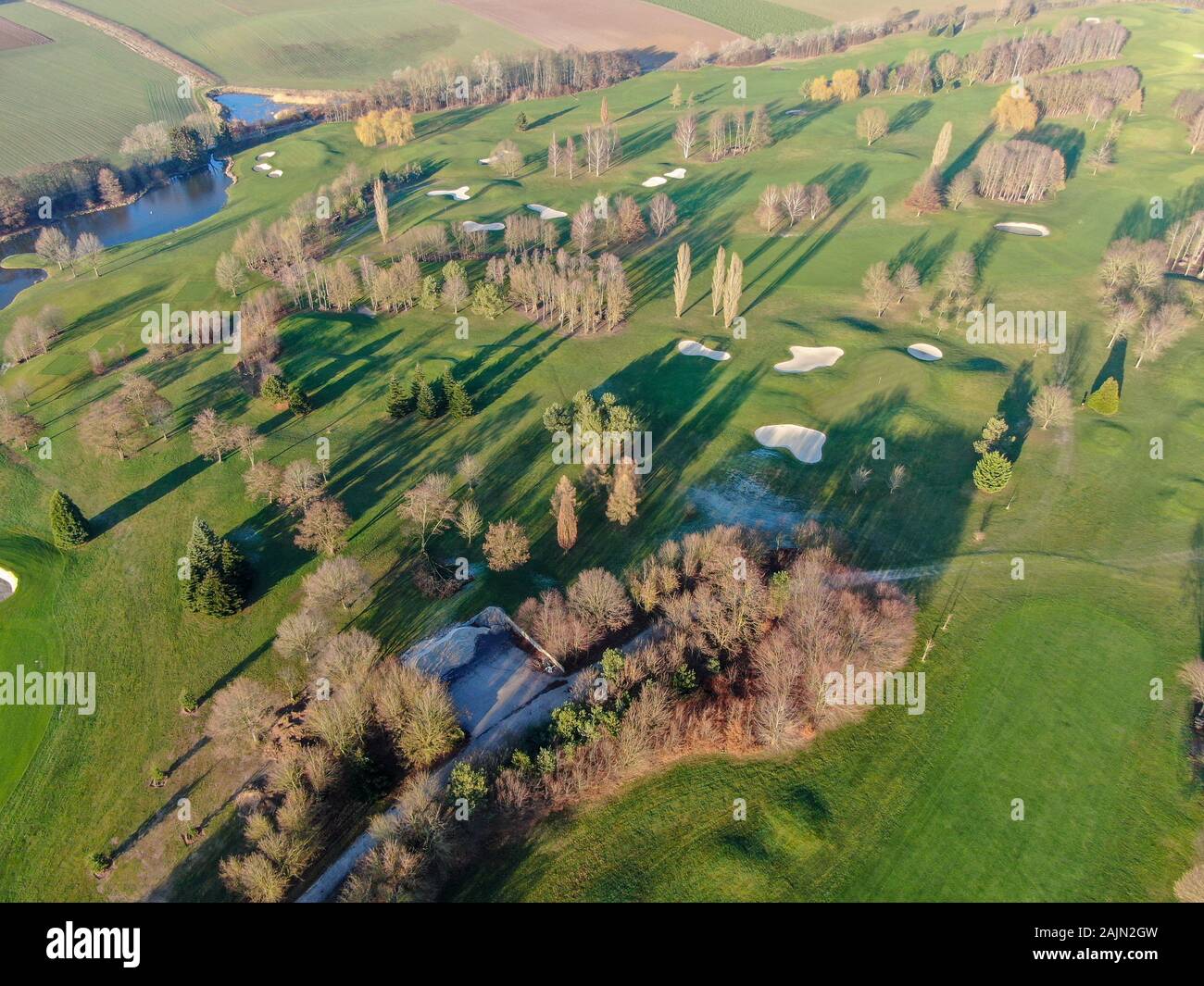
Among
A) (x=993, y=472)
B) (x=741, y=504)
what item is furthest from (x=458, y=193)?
(x=993, y=472)

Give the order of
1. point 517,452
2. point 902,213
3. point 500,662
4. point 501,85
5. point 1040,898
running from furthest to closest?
point 501,85, point 902,213, point 517,452, point 500,662, point 1040,898

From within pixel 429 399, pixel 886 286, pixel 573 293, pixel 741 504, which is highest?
pixel 886 286

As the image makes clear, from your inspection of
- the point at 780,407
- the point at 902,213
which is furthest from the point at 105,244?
the point at 902,213

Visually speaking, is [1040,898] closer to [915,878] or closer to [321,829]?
[915,878]

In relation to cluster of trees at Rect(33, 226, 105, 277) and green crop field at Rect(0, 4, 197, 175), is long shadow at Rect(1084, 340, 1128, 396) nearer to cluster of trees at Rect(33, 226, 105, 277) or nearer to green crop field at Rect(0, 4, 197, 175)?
cluster of trees at Rect(33, 226, 105, 277)

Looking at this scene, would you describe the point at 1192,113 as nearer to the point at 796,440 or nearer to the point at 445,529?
the point at 796,440

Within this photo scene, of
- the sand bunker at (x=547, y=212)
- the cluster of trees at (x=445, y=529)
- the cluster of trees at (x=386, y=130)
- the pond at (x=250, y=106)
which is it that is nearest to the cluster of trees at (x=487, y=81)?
the pond at (x=250, y=106)
